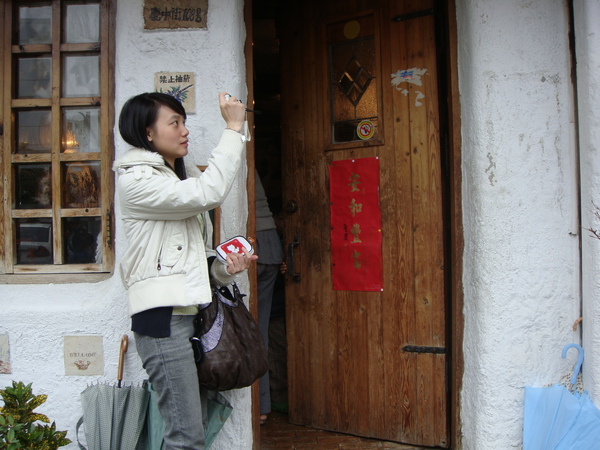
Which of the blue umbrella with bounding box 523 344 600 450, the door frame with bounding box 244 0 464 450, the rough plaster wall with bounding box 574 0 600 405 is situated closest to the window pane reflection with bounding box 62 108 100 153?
the door frame with bounding box 244 0 464 450

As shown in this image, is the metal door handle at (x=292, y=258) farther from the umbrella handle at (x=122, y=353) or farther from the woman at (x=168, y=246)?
the woman at (x=168, y=246)

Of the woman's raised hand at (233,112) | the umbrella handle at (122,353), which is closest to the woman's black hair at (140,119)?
the woman's raised hand at (233,112)

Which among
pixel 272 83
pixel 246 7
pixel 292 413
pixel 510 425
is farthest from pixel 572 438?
pixel 272 83

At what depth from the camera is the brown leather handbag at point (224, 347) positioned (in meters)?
1.87

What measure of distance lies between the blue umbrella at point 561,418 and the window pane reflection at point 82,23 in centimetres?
285

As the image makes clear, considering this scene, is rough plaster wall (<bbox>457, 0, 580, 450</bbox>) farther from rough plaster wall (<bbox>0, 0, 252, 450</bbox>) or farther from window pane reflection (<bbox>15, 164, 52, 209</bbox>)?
window pane reflection (<bbox>15, 164, 52, 209</bbox>)

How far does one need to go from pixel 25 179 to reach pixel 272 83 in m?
2.80

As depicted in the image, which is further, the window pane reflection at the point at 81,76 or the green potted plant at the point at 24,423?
the window pane reflection at the point at 81,76

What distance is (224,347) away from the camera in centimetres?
189

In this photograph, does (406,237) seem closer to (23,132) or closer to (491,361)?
(491,361)

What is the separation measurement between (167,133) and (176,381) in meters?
0.92

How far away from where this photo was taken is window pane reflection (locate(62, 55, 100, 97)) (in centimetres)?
263

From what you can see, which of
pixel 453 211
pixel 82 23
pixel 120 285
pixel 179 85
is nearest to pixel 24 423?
pixel 120 285

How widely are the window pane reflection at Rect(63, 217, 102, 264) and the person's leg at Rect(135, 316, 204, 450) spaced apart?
0.95m
